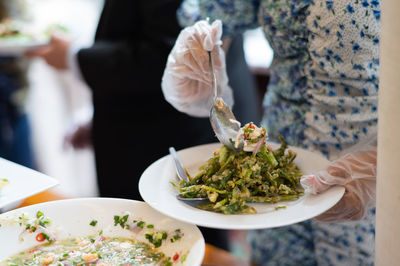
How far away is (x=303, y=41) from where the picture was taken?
117 cm

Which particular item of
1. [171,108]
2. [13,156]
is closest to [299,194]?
[171,108]

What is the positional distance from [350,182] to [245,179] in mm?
212

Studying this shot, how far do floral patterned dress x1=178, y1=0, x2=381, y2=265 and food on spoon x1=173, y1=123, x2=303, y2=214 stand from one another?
0.87 ft

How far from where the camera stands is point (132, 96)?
1.76 meters

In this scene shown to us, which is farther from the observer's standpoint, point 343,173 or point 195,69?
point 195,69

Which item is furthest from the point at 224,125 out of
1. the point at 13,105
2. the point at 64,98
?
the point at 64,98

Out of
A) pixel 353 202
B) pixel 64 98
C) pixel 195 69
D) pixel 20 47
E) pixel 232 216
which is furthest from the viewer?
pixel 64 98

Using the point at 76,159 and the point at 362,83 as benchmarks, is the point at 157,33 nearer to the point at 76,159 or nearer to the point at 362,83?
the point at 362,83

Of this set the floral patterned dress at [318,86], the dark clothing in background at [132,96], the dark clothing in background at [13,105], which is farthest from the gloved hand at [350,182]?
the dark clothing in background at [13,105]

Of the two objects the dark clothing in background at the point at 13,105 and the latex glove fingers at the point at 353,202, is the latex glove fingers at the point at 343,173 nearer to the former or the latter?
the latex glove fingers at the point at 353,202

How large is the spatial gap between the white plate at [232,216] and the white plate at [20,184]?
21 centimetres

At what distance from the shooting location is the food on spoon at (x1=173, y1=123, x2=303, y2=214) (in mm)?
889

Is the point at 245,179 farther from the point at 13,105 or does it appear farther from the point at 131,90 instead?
the point at 13,105

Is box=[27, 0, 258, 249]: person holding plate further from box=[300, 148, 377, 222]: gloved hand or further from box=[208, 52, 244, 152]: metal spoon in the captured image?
box=[300, 148, 377, 222]: gloved hand
